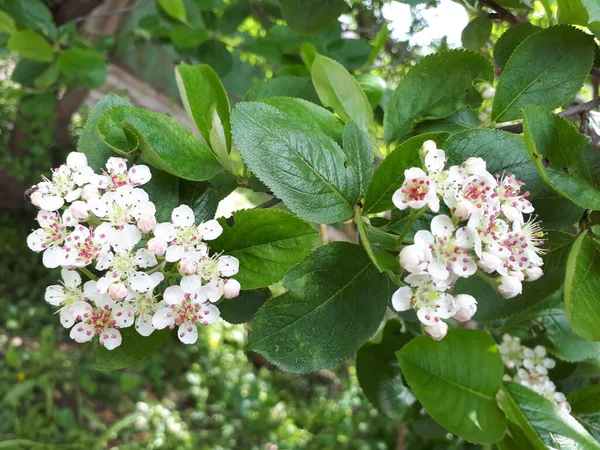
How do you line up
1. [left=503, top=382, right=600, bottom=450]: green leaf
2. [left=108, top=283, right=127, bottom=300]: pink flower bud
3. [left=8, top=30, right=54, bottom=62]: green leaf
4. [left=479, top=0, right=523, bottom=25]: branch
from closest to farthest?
1. [left=108, top=283, right=127, bottom=300]: pink flower bud
2. [left=503, top=382, right=600, bottom=450]: green leaf
3. [left=479, top=0, right=523, bottom=25]: branch
4. [left=8, top=30, right=54, bottom=62]: green leaf

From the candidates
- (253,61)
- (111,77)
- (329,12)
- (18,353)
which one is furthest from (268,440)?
(111,77)

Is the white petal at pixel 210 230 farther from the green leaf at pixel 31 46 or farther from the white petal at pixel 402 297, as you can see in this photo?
the green leaf at pixel 31 46

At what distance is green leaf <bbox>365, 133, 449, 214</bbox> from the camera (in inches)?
17.8

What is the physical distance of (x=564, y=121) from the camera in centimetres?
47

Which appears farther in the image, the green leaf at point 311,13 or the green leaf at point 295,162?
the green leaf at point 311,13

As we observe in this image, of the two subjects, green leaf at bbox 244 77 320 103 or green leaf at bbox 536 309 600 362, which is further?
green leaf at bbox 536 309 600 362

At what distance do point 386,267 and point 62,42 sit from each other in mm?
1023

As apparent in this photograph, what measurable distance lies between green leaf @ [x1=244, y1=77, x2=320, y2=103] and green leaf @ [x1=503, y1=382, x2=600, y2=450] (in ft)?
1.36

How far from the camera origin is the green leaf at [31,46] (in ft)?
3.22

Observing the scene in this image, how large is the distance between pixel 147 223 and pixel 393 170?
0.21m

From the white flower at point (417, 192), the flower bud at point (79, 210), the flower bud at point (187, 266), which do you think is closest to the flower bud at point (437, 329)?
the white flower at point (417, 192)

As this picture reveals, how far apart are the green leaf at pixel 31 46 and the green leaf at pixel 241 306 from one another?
74cm

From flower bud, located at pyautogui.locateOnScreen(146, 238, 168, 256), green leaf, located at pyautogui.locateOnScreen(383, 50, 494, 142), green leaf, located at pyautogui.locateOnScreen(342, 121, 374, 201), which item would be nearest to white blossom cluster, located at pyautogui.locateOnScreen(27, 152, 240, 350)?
flower bud, located at pyautogui.locateOnScreen(146, 238, 168, 256)

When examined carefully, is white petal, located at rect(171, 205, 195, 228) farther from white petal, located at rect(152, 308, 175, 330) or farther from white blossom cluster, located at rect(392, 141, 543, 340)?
white blossom cluster, located at rect(392, 141, 543, 340)
